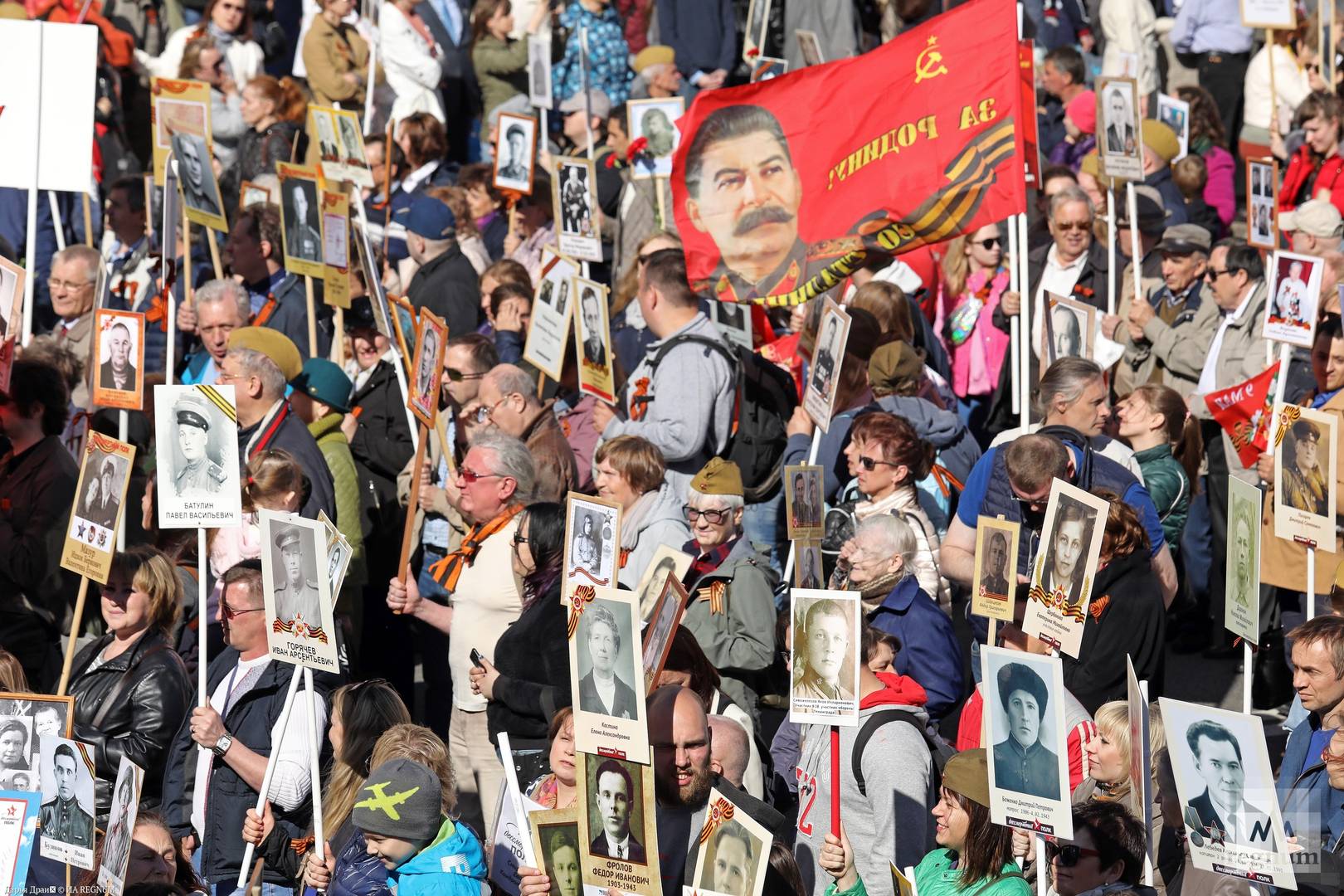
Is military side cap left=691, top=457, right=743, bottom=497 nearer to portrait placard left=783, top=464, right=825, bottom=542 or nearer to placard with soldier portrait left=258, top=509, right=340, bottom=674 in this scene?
portrait placard left=783, top=464, right=825, bottom=542

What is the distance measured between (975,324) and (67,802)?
6.17m

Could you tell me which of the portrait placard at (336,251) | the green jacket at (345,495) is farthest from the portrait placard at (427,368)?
the portrait placard at (336,251)

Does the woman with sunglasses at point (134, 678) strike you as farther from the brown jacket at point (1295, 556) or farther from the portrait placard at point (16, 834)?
the brown jacket at point (1295, 556)

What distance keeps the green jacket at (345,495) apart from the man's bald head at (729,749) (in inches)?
104

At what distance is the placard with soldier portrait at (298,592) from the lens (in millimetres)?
6000

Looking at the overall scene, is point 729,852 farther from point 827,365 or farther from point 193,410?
point 827,365

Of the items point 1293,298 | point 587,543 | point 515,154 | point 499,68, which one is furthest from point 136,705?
point 499,68

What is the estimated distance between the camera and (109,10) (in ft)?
55.4

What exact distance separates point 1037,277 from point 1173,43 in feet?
20.9

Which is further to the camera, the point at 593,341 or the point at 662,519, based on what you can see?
the point at 593,341

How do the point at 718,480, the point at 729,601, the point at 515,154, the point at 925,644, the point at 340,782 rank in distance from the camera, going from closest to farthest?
the point at 340,782
the point at 925,644
the point at 729,601
the point at 718,480
the point at 515,154

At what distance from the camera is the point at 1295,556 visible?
802 cm

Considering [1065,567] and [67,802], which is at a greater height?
[1065,567]

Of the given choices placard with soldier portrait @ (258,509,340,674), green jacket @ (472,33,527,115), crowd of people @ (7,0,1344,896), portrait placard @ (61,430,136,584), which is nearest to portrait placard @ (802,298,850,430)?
crowd of people @ (7,0,1344,896)
